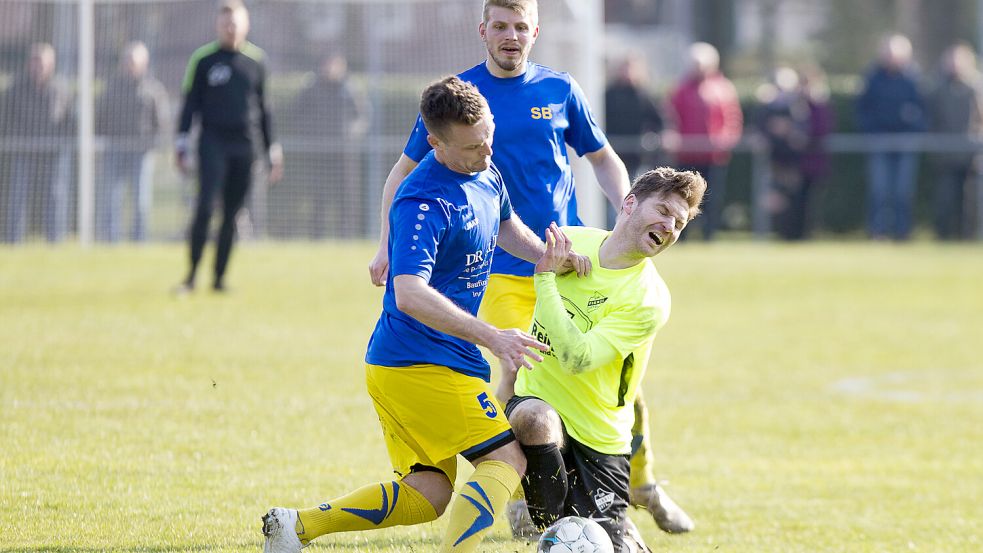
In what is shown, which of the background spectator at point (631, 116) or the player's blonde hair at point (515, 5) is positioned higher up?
the player's blonde hair at point (515, 5)

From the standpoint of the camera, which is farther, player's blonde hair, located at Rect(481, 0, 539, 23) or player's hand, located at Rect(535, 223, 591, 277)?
player's blonde hair, located at Rect(481, 0, 539, 23)

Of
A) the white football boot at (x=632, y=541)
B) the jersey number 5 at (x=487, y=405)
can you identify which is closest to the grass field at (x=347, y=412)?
the white football boot at (x=632, y=541)

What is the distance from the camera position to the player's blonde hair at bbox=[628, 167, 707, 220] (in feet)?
17.0

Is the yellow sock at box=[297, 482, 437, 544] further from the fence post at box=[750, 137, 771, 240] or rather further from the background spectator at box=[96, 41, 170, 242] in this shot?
the fence post at box=[750, 137, 771, 240]

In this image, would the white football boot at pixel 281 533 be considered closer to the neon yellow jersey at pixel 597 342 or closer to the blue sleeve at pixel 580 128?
the neon yellow jersey at pixel 597 342

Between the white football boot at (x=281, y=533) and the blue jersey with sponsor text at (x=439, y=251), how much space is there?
63 cm

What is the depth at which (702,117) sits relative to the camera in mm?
21016

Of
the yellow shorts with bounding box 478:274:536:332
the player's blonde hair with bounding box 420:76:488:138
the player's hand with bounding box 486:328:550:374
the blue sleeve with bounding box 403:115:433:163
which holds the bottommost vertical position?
the yellow shorts with bounding box 478:274:536:332

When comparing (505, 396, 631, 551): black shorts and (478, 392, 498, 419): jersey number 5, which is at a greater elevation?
(478, 392, 498, 419): jersey number 5

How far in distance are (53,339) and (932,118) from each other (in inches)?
601

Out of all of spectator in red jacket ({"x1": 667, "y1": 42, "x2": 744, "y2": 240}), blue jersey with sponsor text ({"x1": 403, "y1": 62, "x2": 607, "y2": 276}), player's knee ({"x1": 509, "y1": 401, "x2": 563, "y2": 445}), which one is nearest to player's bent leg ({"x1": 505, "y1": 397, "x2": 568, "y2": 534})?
player's knee ({"x1": 509, "y1": 401, "x2": 563, "y2": 445})

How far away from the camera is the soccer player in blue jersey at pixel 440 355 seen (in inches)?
185

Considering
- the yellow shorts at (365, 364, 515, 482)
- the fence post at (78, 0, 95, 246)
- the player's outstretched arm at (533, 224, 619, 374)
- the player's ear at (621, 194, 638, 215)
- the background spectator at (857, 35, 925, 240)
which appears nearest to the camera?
the yellow shorts at (365, 364, 515, 482)

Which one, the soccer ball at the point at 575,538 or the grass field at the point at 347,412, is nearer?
the soccer ball at the point at 575,538
